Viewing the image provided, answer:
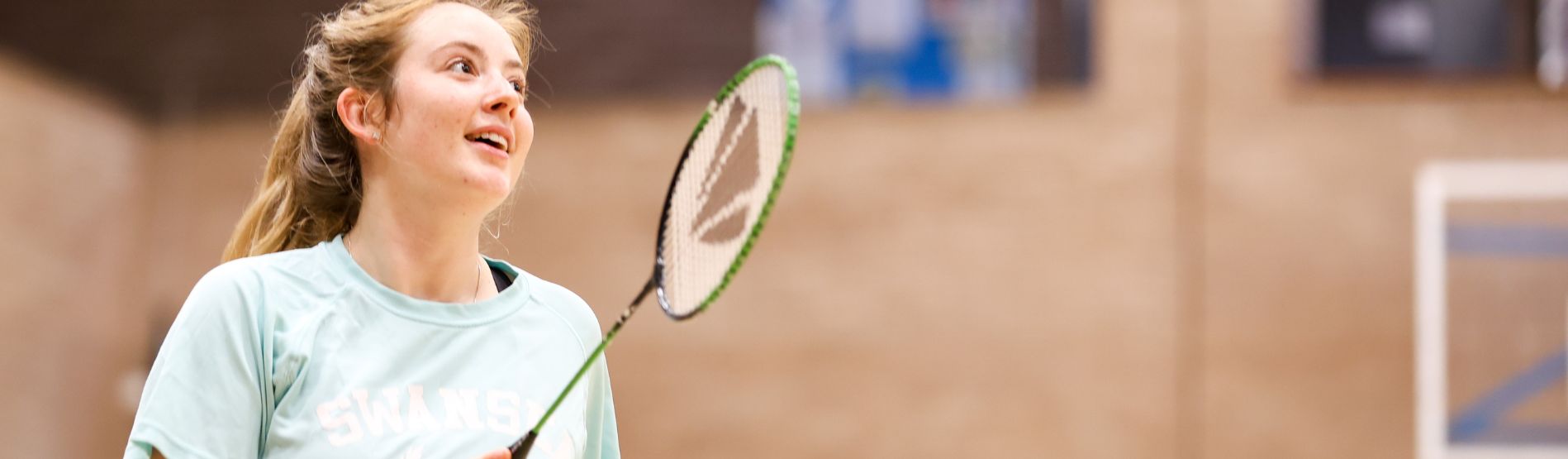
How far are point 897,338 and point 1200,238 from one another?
3.43 ft

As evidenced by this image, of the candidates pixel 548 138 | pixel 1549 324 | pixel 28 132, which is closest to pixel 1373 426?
pixel 1549 324

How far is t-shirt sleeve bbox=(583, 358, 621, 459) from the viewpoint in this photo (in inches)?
59.2

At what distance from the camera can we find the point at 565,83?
5.11 metres

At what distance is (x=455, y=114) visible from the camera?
140 centimetres

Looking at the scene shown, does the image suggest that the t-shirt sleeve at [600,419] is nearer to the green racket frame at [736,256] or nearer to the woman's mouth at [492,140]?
the green racket frame at [736,256]

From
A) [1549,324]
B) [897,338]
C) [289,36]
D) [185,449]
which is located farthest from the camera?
[289,36]

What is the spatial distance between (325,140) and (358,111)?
0.07 metres

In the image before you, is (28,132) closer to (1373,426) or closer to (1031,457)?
(1031,457)

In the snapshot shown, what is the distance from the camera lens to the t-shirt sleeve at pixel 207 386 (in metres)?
1.23

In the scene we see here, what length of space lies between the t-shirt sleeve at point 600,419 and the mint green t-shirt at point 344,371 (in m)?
0.04

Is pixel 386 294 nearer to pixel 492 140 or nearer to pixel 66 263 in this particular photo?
pixel 492 140

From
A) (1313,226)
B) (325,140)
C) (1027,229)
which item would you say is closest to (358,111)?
(325,140)

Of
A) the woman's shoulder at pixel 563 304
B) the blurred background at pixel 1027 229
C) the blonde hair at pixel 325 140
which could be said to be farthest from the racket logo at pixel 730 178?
the blurred background at pixel 1027 229

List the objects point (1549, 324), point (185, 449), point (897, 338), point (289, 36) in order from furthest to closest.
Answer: point (289, 36) < point (897, 338) < point (1549, 324) < point (185, 449)
